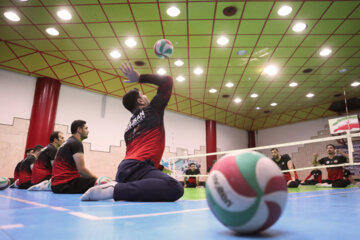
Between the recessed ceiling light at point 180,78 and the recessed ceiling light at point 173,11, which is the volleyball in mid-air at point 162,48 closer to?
the recessed ceiling light at point 173,11

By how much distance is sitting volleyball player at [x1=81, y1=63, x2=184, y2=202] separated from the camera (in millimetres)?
2467

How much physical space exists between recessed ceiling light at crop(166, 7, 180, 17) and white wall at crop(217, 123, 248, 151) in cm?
1191

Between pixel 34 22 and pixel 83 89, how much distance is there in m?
4.48

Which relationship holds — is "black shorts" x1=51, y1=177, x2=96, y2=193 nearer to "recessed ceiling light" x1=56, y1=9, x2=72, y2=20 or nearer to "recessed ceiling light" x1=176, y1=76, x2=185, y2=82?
"recessed ceiling light" x1=56, y1=9, x2=72, y2=20

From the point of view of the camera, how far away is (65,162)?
167 inches

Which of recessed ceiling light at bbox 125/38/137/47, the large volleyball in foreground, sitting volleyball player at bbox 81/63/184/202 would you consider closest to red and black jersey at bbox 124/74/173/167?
sitting volleyball player at bbox 81/63/184/202

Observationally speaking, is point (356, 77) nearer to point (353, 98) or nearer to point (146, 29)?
point (353, 98)

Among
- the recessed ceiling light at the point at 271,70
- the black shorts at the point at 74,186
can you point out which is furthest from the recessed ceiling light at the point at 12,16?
the recessed ceiling light at the point at 271,70

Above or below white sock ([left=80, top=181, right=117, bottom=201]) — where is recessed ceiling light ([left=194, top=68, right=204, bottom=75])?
above

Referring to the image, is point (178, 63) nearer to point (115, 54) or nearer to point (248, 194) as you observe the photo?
point (115, 54)

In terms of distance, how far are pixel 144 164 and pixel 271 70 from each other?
945cm

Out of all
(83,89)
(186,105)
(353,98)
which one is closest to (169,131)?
(186,105)

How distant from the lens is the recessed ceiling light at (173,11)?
21.9 feet

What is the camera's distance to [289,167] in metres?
7.79
